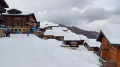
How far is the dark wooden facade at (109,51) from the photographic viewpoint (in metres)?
13.2

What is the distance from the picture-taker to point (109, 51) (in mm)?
16359

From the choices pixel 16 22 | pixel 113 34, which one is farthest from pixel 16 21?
pixel 113 34

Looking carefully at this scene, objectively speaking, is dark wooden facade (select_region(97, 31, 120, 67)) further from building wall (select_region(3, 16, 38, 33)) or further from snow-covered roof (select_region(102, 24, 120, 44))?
building wall (select_region(3, 16, 38, 33))

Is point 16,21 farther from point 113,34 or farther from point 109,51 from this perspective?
point 113,34

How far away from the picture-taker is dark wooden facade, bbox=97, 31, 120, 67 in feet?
43.2

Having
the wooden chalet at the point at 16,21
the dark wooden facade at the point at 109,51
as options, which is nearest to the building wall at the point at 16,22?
the wooden chalet at the point at 16,21

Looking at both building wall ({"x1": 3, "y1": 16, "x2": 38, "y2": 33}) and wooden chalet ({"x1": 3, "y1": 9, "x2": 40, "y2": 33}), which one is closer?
wooden chalet ({"x1": 3, "y1": 9, "x2": 40, "y2": 33})

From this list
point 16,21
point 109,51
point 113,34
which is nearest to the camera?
point 113,34

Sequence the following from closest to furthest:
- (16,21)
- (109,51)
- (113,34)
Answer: (113,34)
(109,51)
(16,21)

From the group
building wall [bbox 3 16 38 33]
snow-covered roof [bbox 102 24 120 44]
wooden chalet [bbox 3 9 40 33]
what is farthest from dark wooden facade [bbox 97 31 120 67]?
building wall [bbox 3 16 38 33]

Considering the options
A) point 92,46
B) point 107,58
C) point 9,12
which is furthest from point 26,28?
point 107,58

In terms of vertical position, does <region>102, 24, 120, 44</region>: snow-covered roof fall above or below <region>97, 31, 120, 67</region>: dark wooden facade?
above

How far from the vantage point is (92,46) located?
3738cm

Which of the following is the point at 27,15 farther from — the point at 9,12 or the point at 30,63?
the point at 30,63
